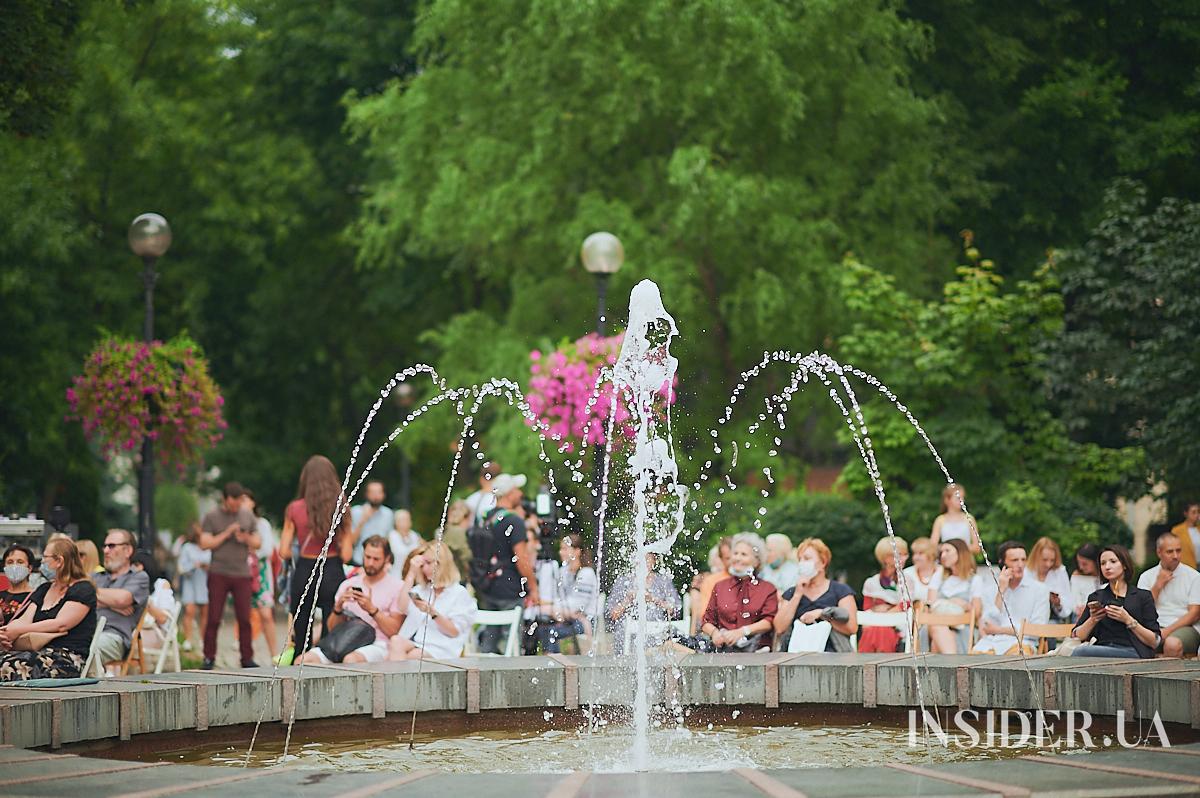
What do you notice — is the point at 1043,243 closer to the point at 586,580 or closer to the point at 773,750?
the point at 586,580

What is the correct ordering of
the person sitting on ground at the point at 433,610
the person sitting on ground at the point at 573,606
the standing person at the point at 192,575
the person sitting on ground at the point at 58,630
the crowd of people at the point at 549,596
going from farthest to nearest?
the standing person at the point at 192,575
the person sitting on ground at the point at 573,606
the person sitting on ground at the point at 433,610
the crowd of people at the point at 549,596
the person sitting on ground at the point at 58,630

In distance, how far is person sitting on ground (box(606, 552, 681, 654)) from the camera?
13.3 metres

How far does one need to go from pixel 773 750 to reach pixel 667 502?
1121 cm

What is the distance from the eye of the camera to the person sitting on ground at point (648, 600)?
13320 mm

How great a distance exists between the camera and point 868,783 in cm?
665

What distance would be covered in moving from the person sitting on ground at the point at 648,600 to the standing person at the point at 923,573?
181 cm

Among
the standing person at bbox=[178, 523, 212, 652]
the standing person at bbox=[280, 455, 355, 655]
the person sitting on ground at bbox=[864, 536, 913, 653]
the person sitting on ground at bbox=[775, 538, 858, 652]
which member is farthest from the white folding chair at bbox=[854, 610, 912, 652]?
the standing person at bbox=[178, 523, 212, 652]

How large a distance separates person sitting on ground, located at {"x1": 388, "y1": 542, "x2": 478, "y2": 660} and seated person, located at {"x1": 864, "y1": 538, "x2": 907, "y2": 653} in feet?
9.94

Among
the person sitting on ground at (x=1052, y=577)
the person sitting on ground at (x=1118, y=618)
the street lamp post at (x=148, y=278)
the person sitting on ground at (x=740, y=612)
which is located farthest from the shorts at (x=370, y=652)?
the street lamp post at (x=148, y=278)

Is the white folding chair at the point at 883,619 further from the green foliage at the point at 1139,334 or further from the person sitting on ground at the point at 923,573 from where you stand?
the green foliage at the point at 1139,334

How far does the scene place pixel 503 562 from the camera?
50.3 feet

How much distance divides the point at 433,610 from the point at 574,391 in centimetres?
869

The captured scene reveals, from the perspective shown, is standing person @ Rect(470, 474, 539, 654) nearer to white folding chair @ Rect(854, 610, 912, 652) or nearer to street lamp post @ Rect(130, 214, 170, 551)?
white folding chair @ Rect(854, 610, 912, 652)

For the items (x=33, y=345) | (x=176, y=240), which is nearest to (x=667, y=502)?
(x=33, y=345)
